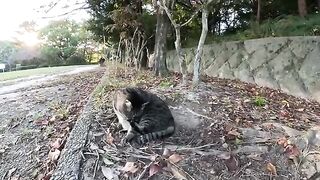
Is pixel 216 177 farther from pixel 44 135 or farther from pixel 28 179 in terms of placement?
pixel 44 135

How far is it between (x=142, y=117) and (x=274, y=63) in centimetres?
369

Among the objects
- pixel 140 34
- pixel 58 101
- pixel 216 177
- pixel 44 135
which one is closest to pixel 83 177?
pixel 216 177

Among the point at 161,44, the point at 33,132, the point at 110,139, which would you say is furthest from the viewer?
the point at 161,44

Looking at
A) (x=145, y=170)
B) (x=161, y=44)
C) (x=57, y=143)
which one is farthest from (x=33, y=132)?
(x=161, y=44)

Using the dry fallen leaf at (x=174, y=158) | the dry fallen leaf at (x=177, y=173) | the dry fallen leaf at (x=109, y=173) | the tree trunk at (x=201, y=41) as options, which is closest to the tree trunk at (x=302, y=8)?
the tree trunk at (x=201, y=41)

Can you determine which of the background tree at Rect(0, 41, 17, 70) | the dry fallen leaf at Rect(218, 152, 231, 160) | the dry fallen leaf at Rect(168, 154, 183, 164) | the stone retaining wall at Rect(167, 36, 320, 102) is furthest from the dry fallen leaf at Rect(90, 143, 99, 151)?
the background tree at Rect(0, 41, 17, 70)

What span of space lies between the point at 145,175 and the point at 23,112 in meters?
2.80

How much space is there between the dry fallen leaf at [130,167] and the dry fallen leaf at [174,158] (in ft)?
0.88

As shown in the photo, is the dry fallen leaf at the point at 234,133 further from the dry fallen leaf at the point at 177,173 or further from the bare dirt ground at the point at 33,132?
the bare dirt ground at the point at 33,132

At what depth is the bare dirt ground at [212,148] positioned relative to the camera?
249cm

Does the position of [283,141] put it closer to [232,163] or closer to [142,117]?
[232,163]

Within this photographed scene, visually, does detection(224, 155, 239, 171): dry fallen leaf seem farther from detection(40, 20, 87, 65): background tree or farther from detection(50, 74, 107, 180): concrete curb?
detection(40, 20, 87, 65): background tree

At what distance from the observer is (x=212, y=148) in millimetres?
2832

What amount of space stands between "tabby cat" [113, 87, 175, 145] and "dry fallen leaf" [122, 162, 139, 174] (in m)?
0.32
